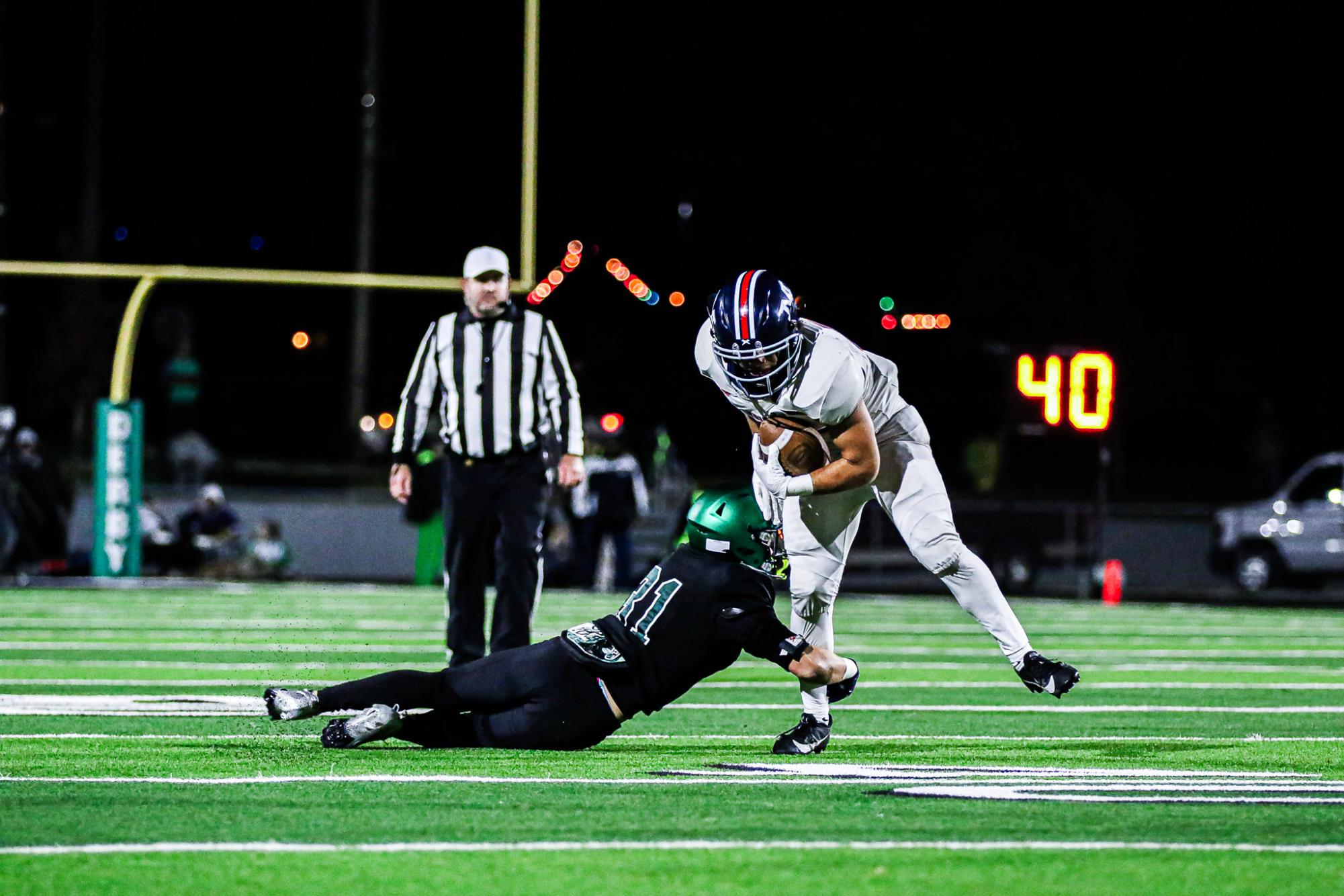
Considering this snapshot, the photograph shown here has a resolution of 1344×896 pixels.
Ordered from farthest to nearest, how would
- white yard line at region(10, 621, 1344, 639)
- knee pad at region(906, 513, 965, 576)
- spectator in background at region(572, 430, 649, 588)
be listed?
spectator in background at region(572, 430, 649, 588) → white yard line at region(10, 621, 1344, 639) → knee pad at region(906, 513, 965, 576)

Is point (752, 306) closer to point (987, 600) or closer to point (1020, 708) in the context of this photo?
point (987, 600)

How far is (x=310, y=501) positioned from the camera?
79.7 feet

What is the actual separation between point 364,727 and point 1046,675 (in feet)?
6.65

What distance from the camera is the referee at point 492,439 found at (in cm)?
838

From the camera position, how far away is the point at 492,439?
8484mm

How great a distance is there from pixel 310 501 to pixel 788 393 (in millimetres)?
18752

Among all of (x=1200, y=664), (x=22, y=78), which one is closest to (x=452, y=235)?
(x=22, y=78)

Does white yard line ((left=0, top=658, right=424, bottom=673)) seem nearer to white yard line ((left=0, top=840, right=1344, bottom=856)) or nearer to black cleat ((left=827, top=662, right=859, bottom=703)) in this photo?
black cleat ((left=827, top=662, right=859, bottom=703))

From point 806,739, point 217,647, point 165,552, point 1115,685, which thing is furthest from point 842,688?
point 165,552

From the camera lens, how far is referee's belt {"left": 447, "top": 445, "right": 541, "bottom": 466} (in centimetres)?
851

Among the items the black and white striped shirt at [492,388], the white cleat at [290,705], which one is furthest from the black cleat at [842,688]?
the black and white striped shirt at [492,388]

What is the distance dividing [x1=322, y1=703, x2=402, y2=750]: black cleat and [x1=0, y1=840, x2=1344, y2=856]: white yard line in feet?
5.23

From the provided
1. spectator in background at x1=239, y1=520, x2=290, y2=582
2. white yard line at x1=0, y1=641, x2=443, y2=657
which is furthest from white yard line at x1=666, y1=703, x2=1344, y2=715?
spectator in background at x1=239, y1=520, x2=290, y2=582

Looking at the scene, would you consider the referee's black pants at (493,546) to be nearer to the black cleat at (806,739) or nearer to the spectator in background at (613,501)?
the black cleat at (806,739)
